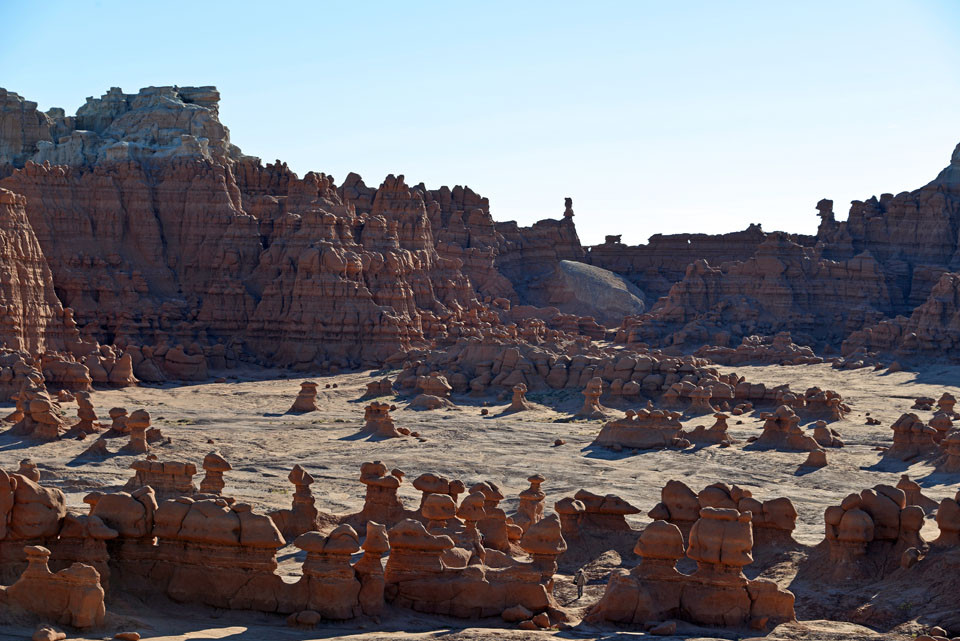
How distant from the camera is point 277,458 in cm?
2698

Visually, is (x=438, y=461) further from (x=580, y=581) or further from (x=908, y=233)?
(x=908, y=233)

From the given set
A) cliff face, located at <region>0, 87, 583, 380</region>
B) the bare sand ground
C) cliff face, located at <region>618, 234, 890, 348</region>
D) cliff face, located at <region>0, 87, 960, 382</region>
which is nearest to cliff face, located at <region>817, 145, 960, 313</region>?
cliff face, located at <region>0, 87, 960, 382</region>

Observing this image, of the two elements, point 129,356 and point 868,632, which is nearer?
point 868,632

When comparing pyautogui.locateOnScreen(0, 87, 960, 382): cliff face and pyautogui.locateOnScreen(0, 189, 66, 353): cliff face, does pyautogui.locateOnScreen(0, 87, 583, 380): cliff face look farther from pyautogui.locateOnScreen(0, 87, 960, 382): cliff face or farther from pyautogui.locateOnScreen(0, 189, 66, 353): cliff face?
pyautogui.locateOnScreen(0, 189, 66, 353): cliff face

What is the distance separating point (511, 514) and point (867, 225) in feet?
167

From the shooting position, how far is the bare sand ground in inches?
541

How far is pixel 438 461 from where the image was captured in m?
26.5

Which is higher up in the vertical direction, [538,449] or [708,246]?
[708,246]

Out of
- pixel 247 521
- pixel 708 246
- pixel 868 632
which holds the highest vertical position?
pixel 708 246

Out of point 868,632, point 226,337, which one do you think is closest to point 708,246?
point 226,337

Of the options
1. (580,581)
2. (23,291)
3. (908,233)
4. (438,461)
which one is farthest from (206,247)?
(580,581)

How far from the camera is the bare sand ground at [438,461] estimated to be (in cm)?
1375

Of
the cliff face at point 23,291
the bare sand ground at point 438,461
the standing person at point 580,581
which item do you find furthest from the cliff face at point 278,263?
the standing person at point 580,581

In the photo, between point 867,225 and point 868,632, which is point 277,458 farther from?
point 867,225
